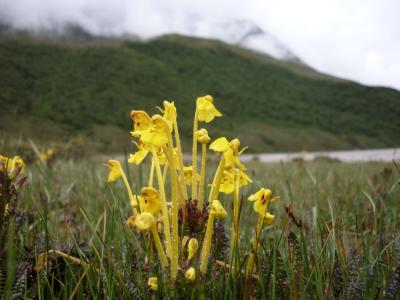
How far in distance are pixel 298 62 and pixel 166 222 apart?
12563cm

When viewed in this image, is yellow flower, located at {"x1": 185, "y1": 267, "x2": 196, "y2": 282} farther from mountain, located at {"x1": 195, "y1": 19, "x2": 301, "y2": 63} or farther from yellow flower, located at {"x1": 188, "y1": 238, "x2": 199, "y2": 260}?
mountain, located at {"x1": 195, "y1": 19, "x2": 301, "y2": 63}

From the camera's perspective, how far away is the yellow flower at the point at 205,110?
105 cm

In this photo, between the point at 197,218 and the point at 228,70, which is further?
the point at 228,70

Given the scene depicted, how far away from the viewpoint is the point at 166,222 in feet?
2.99

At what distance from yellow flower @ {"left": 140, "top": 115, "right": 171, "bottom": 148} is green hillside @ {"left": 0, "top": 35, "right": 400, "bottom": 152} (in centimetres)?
5129

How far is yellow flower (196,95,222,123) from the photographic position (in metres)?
1.05

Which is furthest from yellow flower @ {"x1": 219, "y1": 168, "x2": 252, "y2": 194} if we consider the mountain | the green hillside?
the mountain

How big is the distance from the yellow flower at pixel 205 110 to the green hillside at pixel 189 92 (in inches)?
2014

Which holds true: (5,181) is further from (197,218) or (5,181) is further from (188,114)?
(188,114)

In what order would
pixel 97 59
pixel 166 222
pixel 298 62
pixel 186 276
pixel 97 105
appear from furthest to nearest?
pixel 298 62 < pixel 97 59 < pixel 97 105 < pixel 166 222 < pixel 186 276

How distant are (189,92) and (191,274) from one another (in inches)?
3316

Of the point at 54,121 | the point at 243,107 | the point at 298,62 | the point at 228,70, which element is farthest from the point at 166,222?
the point at 298,62

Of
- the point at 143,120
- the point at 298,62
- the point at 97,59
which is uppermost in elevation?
the point at 298,62

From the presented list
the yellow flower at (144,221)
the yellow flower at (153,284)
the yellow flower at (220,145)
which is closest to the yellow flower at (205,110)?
the yellow flower at (220,145)
